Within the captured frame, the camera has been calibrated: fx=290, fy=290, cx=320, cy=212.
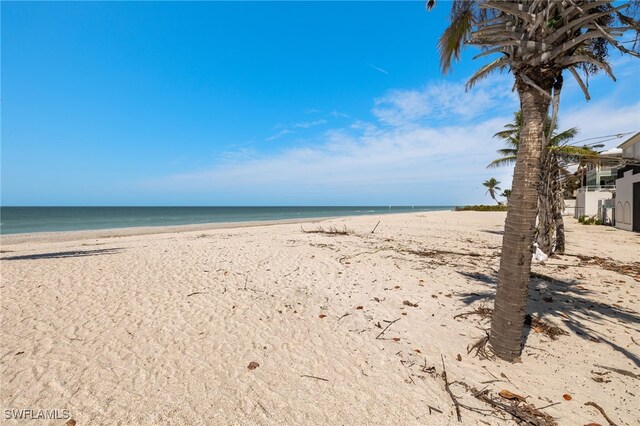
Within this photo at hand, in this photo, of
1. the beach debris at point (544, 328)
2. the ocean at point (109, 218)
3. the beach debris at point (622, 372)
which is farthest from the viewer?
the ocean at point (109, 218)

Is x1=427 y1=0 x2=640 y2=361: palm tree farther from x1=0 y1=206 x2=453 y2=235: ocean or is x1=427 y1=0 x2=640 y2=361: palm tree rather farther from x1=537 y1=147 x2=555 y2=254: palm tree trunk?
x1=0 y1=206 x2=453 y2=235: ocean

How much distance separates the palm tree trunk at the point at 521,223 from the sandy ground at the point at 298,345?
0.51 metres

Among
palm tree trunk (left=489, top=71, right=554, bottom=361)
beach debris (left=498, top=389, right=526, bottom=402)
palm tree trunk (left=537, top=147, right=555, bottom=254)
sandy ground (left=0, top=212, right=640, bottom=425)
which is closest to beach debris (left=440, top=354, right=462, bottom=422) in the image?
sandy ground (left=0, top=212, right=640, bottom=425)

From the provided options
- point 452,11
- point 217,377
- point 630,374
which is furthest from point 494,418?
point 452,11

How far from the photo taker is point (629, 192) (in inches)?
753

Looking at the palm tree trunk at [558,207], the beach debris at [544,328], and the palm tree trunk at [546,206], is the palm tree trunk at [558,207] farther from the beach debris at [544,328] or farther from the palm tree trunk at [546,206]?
the beach debris at [544,328]

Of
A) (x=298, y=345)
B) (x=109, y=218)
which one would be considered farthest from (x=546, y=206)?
(x=109, y=218)

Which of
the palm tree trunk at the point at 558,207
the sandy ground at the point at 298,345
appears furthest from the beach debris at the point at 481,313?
the palm tree trunk at the point at 558,207

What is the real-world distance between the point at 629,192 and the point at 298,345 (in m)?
25.6

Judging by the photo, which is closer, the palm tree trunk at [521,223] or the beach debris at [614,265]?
the palm tree trunk at [521,223]

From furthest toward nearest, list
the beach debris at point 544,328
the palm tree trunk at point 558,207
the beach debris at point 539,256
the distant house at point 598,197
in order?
the distant house at point 598,197 < the palm tree trunk at point 558,207 < the beach debris at point 539,256 < the beach debris at point 544,328

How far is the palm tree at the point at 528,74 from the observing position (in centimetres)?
344

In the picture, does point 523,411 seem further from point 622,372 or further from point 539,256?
point 539,256

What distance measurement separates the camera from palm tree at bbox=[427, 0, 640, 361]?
11.3 ft
